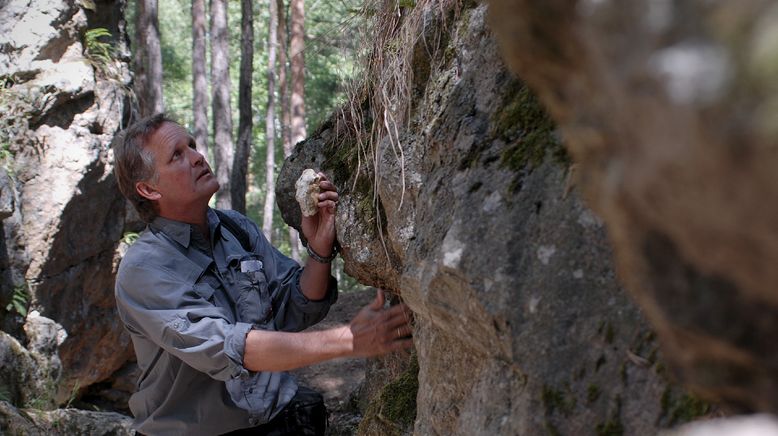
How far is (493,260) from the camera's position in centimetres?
212

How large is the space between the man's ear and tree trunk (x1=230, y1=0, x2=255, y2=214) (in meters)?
5.76

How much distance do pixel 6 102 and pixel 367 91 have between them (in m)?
5.13

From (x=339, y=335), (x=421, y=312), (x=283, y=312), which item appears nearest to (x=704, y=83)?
(x=421, y=312)

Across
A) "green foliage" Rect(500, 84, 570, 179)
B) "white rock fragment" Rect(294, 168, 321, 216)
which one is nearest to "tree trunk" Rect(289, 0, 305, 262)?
"white rock fragment" Rect(294, 168, 321, 216)

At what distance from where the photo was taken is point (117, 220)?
28.5 ft

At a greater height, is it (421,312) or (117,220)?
(421,312)

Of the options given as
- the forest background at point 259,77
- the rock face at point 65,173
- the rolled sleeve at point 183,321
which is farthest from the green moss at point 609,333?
the forest background at point 259,77

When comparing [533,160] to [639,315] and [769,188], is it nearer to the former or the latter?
[639,315]

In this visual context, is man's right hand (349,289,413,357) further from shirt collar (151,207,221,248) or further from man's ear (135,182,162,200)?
man's ear (135,182,162,200)

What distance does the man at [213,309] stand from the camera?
3.01m

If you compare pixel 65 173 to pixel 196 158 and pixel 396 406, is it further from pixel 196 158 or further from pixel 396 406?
pixel 396 406

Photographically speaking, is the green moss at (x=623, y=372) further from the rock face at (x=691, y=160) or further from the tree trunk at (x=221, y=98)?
the tree trunk at (x=221, y=98)

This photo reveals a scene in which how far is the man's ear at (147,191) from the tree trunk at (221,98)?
6.28 metres

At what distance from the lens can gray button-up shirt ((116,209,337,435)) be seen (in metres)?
3.06
